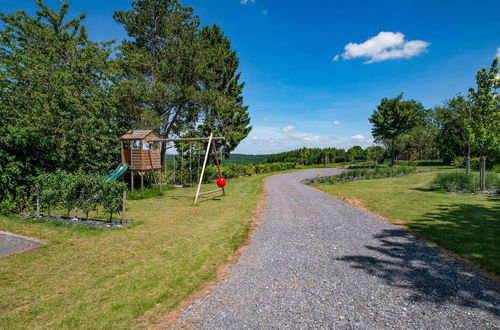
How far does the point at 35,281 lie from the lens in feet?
14.1

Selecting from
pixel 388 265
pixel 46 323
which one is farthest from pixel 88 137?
pixel 388 265

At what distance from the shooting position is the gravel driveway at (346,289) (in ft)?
10.4

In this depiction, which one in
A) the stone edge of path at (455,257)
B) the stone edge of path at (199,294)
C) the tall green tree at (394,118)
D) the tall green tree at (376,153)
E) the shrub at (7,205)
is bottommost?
the stone edge of path at (199,294)

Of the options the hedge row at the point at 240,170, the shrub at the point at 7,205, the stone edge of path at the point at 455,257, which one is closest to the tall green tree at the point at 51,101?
the shrub at the point at 7,205

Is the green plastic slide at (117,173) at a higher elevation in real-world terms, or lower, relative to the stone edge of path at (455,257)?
higher

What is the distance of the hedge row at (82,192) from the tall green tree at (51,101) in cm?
148

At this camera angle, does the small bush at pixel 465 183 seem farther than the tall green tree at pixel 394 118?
No

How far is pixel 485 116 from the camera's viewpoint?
588 inches

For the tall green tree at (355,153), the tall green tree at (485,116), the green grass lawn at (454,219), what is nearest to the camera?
the green grass lawn at (454,219)

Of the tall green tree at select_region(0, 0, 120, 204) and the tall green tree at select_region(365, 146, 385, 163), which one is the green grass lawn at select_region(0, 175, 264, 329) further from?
the tall green tree at select_region(365, 146, 385, 163)

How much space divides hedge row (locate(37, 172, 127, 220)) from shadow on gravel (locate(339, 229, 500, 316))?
22.7 ft

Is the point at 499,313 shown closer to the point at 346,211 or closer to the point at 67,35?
the point at 346,211

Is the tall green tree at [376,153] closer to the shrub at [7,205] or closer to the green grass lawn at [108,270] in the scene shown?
the green grass lawn at [108,270]

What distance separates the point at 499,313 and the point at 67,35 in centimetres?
Answer: 2413
